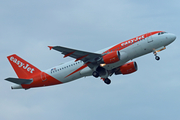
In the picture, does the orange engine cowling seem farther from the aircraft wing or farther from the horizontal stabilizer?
the horizontal stabilizer

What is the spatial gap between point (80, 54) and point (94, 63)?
9.13 feet

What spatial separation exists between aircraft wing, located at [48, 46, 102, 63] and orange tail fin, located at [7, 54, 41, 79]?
8249mm

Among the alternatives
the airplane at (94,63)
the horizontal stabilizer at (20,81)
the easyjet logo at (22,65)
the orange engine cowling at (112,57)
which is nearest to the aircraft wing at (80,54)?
the airplane at (94,63)

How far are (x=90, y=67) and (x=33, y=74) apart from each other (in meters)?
9.49

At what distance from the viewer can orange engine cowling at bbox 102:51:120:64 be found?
A: 1701 inches

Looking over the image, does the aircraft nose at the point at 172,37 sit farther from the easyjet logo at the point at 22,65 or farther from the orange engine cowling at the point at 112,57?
the easyjet logo at the point at 22,65

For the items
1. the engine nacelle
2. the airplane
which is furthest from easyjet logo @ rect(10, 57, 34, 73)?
the engine nacelle

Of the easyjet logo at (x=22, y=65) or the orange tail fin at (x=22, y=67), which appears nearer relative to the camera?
the orange tail fin at (x=22, y=67)

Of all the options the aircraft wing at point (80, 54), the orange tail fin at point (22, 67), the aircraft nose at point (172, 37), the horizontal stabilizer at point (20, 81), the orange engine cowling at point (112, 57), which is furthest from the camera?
the orange tail fin at point (22, 67)

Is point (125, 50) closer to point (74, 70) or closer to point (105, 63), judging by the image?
point (105, 63)

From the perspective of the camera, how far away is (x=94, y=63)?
149 feet

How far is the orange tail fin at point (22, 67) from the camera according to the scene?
49469mm

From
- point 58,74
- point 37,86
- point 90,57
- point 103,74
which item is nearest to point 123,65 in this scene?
point 103,74

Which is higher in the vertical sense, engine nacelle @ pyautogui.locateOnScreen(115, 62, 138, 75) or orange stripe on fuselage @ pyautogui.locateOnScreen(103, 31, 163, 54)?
orange stripe on fuselage @ pyautogui.locateOnScreen(103, 31, 163, 54)
